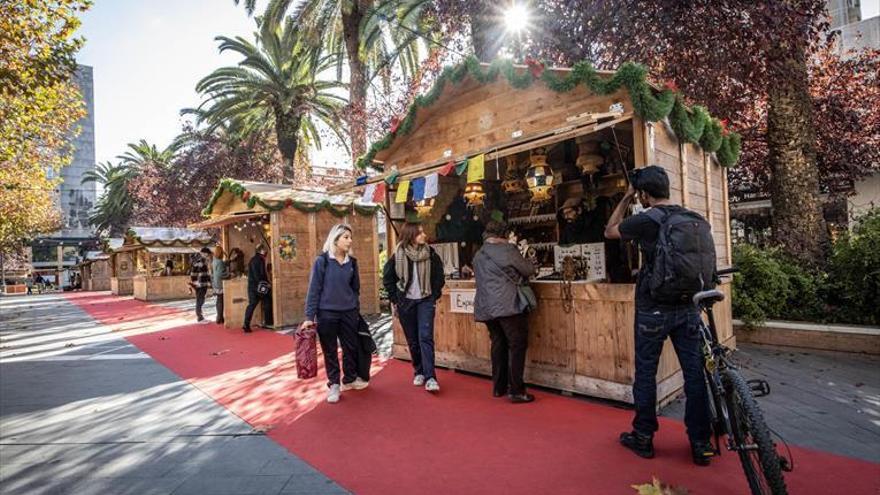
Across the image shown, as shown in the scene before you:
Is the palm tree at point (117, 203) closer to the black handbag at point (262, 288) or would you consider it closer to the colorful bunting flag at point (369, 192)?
the black handbag at point (262, 288)

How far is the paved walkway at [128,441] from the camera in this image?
11.1 ft

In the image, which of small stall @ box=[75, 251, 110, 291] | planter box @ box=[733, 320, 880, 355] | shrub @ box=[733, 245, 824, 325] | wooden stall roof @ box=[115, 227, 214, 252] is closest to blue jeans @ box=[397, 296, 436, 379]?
shrub @ box=[733, 245, 824, 325]

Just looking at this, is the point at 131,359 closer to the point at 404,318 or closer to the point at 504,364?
the point at 404,318

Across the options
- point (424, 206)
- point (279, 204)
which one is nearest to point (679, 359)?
point (424, 206)

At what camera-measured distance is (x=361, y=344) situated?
18.4 ft

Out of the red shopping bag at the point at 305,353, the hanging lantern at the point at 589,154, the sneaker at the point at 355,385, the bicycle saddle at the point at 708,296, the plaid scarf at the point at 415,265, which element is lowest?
the sneaker at the point at 355,385

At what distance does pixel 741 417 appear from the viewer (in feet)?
9.14

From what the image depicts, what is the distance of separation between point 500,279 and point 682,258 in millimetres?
1997

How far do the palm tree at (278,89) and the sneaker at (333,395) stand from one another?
15897 millimetres

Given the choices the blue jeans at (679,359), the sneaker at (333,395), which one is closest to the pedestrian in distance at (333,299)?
the sneaker at (333,395)

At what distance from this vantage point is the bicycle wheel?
2553mm

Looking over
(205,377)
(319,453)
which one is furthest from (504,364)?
(205,377)

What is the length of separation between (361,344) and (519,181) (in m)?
3.44

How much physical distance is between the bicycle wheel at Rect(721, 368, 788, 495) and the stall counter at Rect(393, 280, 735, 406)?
1.76 metres
